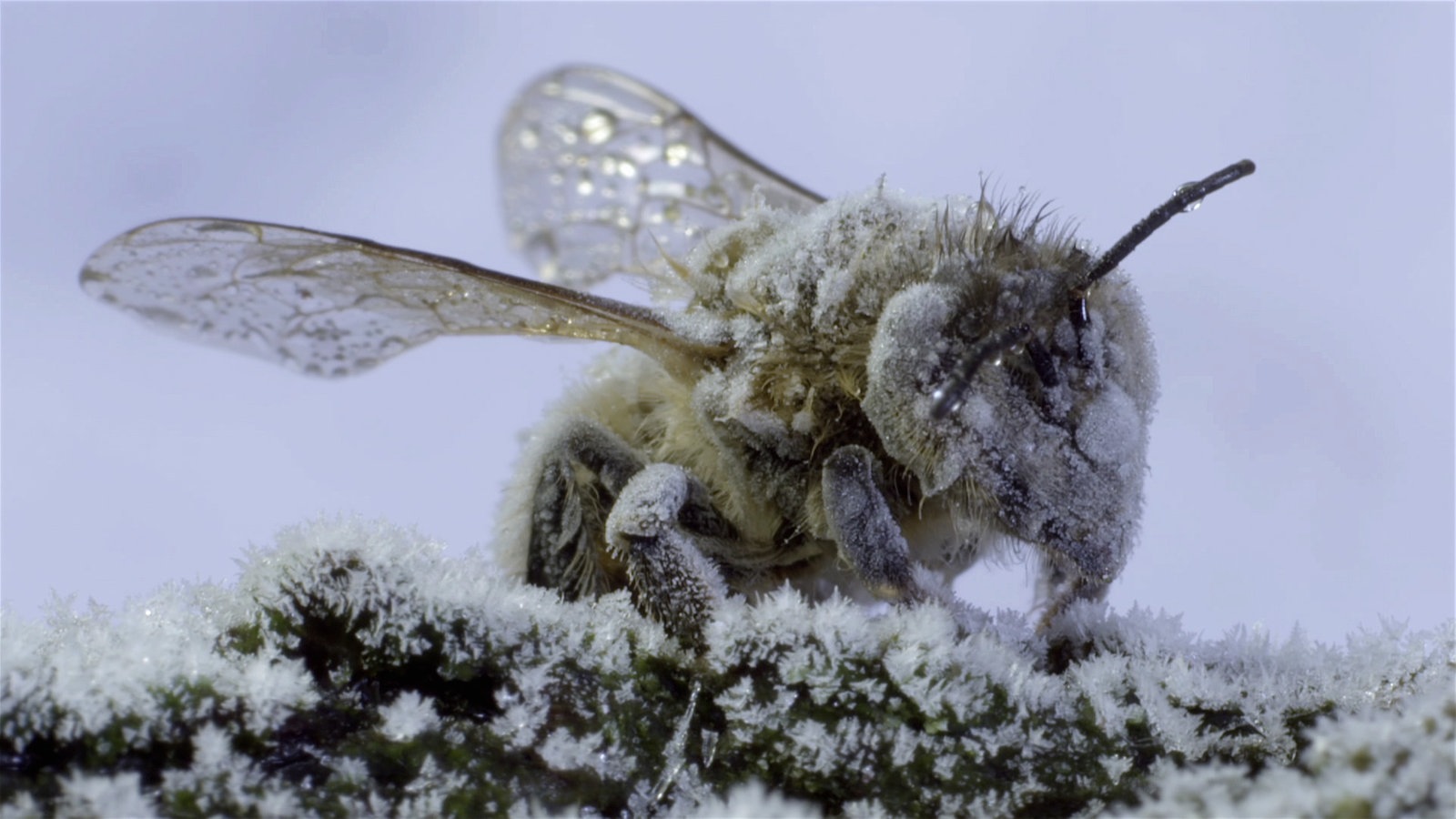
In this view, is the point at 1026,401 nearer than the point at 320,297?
Yes

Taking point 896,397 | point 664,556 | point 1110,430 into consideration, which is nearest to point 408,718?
point 664,556

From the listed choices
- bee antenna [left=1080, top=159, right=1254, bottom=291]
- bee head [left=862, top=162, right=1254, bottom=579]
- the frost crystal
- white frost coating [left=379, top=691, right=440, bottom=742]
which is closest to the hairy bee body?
bee head [left=862, top=162, right=1254, bottom=579]

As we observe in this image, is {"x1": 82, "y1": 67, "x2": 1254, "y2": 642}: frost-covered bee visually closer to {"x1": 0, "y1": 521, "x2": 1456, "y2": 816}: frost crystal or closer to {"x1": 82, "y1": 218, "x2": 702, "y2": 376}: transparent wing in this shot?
{"x1": 82, "y1": 218, "x2": 702, "y2": 376}: transparent wing

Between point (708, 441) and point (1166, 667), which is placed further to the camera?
point (708, 441)

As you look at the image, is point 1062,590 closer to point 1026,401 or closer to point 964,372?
point 1026,401

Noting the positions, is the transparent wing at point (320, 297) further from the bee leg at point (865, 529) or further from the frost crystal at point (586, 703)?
the frost crystal at point (586, 703)

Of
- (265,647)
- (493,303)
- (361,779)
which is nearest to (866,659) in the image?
(361,779)

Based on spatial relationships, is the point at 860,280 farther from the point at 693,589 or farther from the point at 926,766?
the point at 926,766
